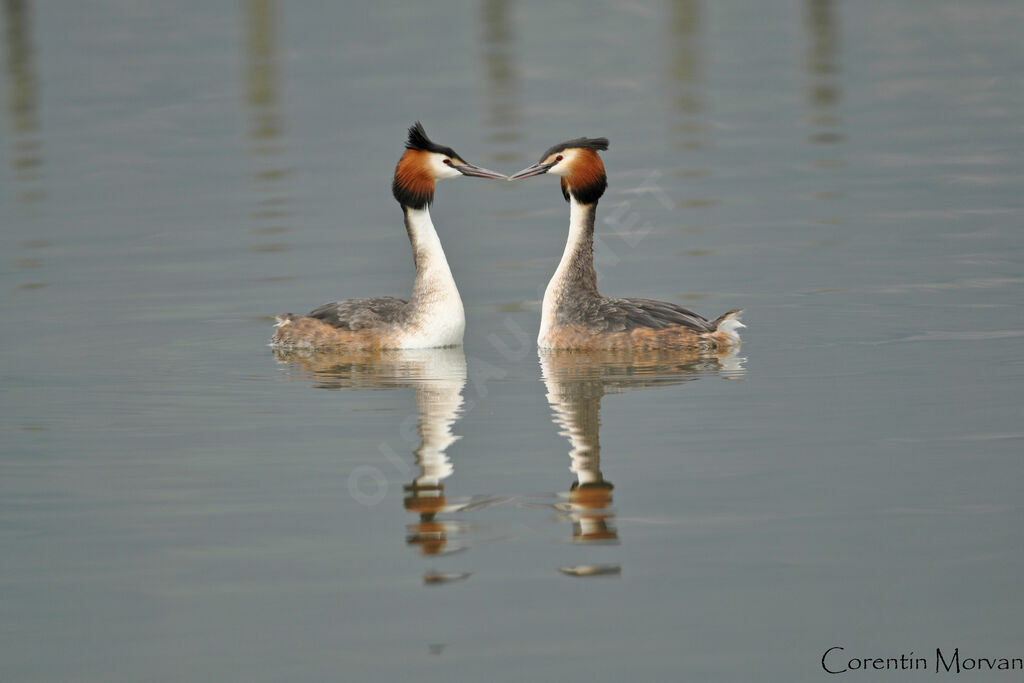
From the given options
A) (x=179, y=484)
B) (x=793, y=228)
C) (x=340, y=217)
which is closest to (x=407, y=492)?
(x=179, y=484)

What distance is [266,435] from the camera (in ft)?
30.4

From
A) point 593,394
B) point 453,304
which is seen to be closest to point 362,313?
point 453,304

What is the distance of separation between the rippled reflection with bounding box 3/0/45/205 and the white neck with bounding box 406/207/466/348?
810 centimetres

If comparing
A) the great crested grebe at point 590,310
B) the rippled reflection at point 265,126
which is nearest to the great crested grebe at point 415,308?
the great crested grebe at point 590,310

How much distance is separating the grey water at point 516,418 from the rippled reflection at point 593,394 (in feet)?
0.11

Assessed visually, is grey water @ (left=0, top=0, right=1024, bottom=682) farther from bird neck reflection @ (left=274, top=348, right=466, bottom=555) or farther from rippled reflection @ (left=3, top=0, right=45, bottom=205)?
rippled reflection @ (left=3, top=0, right=45, bottom=205)

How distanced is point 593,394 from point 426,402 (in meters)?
0.95

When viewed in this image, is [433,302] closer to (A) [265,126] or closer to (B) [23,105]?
(A) [265,126]

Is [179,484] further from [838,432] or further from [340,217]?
[340,217]

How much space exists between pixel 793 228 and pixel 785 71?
14643 millimetres

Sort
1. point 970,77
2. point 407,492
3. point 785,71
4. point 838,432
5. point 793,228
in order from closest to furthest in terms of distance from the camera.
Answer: point 407,492, point 838,432, point 793,228, point 970,77, point 785,71

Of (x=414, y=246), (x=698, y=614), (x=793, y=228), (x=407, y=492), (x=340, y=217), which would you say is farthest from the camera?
(x=340, y=217)

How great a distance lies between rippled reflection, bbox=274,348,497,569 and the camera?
745cm

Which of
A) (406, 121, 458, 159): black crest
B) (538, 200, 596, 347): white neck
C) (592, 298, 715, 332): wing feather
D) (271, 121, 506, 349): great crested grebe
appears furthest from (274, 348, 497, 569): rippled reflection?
(406, 121, 458, 159): black crest
